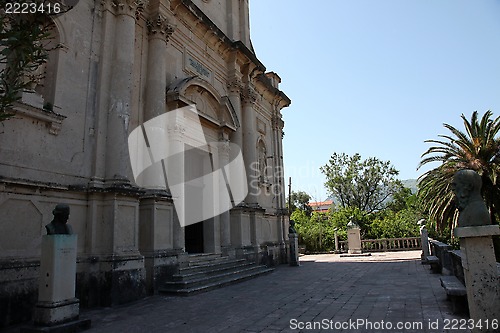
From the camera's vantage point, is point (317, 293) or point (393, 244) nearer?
point (317, 293)

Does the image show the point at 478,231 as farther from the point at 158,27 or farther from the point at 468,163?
the point at 468,163

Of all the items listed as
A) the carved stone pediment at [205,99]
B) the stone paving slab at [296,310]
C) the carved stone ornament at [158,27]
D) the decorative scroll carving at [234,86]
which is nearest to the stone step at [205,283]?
the stone paving slab at [296,310]

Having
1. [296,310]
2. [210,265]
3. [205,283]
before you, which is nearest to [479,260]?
[296,310]

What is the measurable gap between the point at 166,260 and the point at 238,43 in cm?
884

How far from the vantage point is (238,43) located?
44.9ft

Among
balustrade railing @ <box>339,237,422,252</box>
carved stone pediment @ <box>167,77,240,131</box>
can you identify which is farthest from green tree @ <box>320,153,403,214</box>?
carved stone pediment @ <box>167,77,240,131</box>

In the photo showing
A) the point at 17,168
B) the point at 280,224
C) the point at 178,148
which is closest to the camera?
the point at 17,168

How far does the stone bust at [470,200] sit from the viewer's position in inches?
166

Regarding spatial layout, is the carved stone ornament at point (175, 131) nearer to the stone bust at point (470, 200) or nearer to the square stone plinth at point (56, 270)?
the square stone plinth at point (56, 270)

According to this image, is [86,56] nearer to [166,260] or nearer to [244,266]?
[166,260]

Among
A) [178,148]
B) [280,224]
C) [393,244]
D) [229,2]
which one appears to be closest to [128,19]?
[178,148]

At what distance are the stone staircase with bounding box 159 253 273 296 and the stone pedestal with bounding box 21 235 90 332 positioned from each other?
115 inches

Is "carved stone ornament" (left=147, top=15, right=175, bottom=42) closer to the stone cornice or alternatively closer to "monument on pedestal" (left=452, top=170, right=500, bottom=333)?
the stone cornice

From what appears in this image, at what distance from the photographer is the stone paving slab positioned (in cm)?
512
